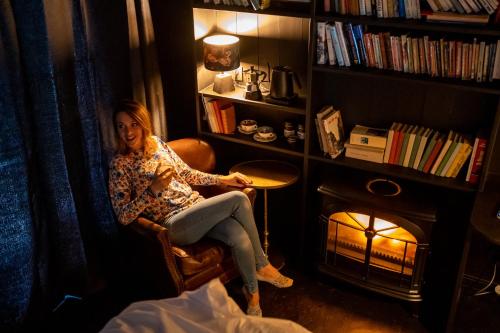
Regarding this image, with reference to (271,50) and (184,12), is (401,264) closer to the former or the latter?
(271,50)

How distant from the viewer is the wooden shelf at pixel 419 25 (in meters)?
2.32

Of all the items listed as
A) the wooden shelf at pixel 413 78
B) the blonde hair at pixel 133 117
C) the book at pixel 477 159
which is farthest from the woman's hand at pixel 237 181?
the book at pixel 477 159

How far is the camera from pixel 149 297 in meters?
3.02

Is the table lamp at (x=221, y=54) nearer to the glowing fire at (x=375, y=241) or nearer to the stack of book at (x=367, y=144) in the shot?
the stack of book at (x=367, y=144)

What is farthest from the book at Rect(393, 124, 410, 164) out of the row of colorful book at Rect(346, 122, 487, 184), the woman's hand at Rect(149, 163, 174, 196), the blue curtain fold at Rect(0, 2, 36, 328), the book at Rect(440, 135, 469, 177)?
the blue curtain fold at Rect(0, 2, 36, 328)

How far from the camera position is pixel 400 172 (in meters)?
2.78

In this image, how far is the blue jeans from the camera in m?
2.69

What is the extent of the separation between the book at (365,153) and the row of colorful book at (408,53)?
1.47 ft

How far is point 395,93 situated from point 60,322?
86.2 inches

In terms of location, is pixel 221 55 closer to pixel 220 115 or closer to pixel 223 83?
pixel 223 83

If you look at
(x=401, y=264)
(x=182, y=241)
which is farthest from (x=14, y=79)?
(x=401, y=264)

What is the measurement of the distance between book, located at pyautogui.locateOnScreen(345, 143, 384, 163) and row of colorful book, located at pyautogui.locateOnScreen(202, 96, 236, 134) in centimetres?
75

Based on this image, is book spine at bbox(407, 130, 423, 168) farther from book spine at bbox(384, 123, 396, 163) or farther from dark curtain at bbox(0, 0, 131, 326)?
dark curtain at bbox(0, 0, 131, 326)

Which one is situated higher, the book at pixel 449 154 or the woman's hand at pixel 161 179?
the book at pixel 449 154
